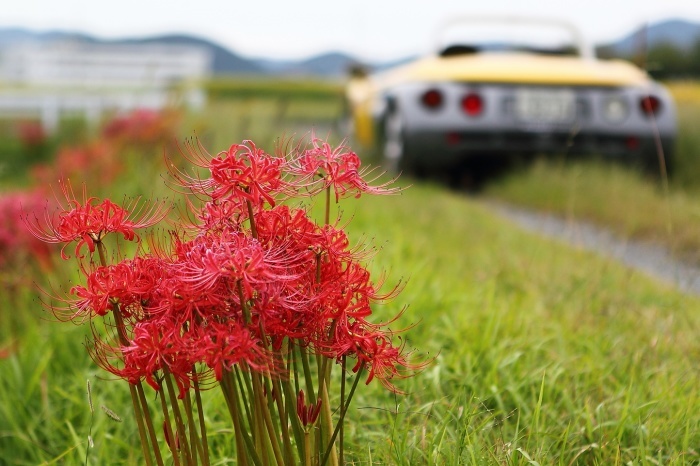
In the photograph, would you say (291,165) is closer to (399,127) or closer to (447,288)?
(447,288)

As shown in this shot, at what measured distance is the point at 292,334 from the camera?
1.22 metres

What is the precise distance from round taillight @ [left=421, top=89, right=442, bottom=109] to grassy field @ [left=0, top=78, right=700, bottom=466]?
119 inches

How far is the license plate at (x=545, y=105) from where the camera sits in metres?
6.92

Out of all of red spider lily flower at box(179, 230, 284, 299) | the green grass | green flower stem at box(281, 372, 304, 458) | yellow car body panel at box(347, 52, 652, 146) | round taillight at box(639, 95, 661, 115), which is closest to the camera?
red spider lily flower at box(179, 230, 284, 299)

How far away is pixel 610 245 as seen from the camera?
190 inches

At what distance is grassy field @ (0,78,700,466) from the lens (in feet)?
6.09

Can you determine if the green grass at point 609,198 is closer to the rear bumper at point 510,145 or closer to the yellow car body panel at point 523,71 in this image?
the rear bumper at point 510,145

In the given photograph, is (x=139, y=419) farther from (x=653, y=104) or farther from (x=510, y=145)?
(x=653, y=104)

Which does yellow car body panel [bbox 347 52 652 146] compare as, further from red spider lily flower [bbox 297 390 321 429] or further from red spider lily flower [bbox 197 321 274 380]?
red spider lily flower [bbox 197 321 274 380]

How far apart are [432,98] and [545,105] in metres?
0.94

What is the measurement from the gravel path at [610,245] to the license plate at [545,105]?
2.58ft

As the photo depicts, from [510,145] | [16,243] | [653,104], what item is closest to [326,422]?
[16,243]

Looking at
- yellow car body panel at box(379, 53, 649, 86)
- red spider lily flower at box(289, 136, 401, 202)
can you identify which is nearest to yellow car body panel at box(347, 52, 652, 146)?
yellow car body panel at box(379, 53, 649, 86)

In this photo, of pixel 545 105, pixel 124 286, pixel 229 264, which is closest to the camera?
pixel 229 264
